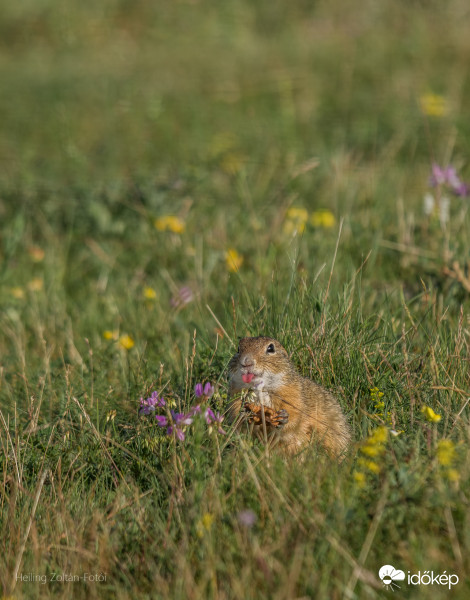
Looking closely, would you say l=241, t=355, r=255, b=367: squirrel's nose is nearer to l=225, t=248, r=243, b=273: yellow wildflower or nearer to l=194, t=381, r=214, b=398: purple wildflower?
l=194, t=381, r=214, b=398: purple wildflower

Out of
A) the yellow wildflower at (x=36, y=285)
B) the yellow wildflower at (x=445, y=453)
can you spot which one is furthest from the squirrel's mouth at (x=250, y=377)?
the yellow wildflower at (x=36, y=285)

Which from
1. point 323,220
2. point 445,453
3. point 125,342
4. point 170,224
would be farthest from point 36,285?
point 445,453

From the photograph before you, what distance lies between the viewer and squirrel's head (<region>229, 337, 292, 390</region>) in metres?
3.22

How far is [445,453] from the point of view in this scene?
96.1 inches

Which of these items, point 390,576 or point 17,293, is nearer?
point 390,576

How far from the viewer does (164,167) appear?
26.4 ft

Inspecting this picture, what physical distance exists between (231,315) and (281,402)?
3.27 ft

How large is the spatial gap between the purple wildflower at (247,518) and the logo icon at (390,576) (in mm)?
424

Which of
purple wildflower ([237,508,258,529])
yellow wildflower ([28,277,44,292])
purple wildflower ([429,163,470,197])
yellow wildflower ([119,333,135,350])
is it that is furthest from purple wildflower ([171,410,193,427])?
yellow wildflower ([28,277,44,292])

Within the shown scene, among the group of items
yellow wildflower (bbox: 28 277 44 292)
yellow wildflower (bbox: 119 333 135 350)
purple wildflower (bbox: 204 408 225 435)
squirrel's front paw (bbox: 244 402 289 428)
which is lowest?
yellow wildflower (bbox: 28 277 44 292)

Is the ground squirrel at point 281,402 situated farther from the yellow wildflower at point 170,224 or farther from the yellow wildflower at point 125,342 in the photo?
the yellow wildflower at point 170,224

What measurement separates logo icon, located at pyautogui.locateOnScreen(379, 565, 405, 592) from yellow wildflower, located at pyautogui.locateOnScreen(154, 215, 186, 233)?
395 centimetres

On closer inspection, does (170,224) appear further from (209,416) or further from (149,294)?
(209,416)

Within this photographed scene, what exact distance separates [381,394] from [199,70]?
400 inches
